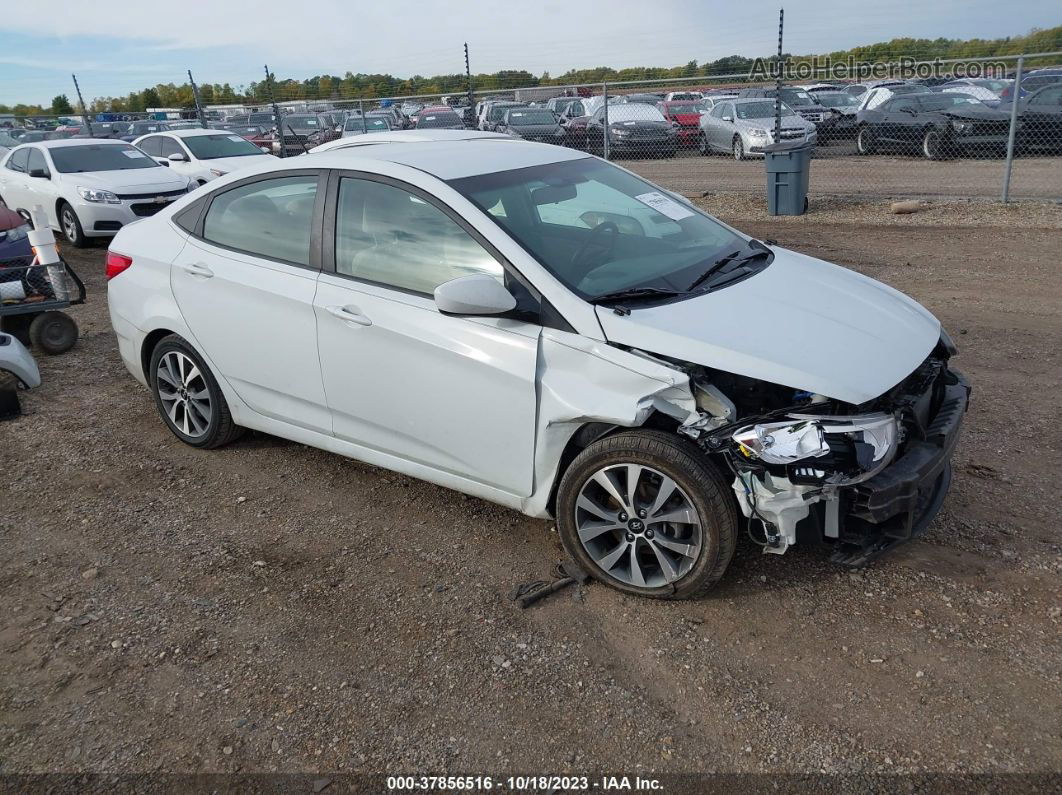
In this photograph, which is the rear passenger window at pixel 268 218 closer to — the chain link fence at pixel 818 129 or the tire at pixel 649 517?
the tire at pixel 649 517

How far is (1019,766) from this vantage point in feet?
8.41

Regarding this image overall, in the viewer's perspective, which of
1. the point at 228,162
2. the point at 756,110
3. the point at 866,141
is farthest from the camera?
the point at 756,110

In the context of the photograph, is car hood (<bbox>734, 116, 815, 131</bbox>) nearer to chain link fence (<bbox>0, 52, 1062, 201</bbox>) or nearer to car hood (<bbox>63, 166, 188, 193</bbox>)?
chain link fence (<bbox>0, 52, 1062, 201</bbox>)

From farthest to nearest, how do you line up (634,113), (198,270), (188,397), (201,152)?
(634,113)
(201,152)
(188,397)
(198,270)

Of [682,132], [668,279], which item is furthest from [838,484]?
[682,132]

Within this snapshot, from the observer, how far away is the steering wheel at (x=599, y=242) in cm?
373

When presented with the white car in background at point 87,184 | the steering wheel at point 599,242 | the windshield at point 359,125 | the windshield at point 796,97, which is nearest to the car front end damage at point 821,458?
the steering wheel at point 599,242

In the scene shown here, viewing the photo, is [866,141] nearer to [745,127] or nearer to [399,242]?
[745,127]

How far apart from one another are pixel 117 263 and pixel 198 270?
847 millimetres

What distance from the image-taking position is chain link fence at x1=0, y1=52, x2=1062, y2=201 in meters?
14.5

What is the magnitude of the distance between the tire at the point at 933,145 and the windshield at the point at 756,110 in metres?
3.61

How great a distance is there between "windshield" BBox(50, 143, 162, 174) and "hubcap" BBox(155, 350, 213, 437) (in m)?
9.29

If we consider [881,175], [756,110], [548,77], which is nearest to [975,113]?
[881,175]

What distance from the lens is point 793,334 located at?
3350mm
